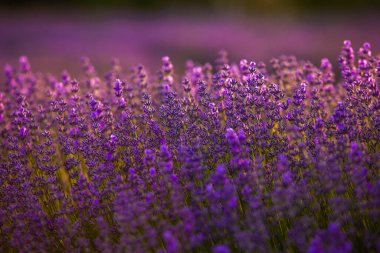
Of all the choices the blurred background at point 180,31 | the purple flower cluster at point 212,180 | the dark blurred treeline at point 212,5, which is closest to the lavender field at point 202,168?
the purple flower cluster at point 212,180

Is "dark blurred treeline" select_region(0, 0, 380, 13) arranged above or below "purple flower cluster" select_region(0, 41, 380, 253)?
above

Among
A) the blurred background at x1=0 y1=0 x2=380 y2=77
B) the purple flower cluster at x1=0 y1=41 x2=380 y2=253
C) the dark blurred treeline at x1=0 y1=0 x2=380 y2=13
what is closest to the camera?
the purple flower cluster at x1=0 y1=41 x2=380 y2=253

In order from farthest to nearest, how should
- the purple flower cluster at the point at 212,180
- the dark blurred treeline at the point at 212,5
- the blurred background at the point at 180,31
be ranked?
1. the dark blurred treeline at the point at 212,5
2. the blurred background at the point at 180,31
3. the purple flower cluster at the point at 212,180

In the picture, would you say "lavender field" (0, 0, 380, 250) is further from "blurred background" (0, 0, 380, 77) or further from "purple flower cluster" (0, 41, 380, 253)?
"blurred background" (0, 0, 380, 77)

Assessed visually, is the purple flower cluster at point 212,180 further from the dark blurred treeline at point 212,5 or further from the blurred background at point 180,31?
the dark blurred treeline at point 212,5

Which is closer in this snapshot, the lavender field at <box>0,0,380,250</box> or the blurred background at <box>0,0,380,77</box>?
the lavender field at <box>0,0,380,250</box>

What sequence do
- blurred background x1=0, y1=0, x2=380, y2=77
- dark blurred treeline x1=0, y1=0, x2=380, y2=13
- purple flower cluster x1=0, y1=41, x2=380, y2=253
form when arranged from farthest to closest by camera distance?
dark blurred treeline x1=0, y1=0, x2=380, y2=13 → blurred background x1=0, y1=0, x2=380, y2=77 → purple flower cluster x1=0, y1=41, x2=380, y2=253

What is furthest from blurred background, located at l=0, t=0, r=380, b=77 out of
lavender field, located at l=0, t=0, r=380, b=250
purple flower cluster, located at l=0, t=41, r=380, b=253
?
purple flower cluster, located at l=0, t=41, r=380, b=253

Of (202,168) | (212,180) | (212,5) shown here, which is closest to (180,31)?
(212,5)
